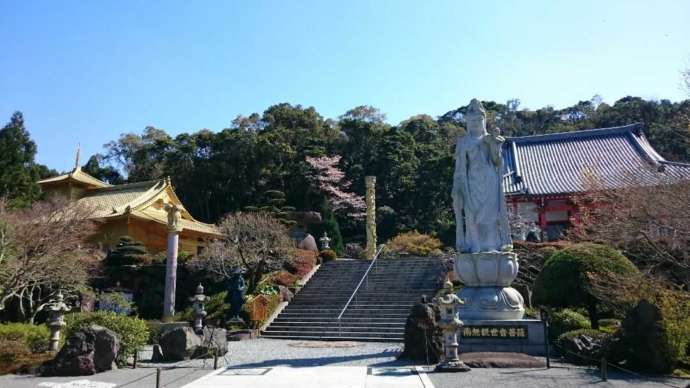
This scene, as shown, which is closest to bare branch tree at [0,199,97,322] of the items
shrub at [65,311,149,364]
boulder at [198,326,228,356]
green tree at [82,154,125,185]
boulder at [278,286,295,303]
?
shrub at [65,311,149,364]

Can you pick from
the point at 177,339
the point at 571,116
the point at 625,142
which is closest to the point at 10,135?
the point at 177,339

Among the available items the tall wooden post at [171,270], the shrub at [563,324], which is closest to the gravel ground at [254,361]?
the shrub at [563,324]

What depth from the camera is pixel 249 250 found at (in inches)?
824

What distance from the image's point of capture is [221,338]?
1116 cm

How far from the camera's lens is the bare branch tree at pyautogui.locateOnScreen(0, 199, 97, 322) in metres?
15.2

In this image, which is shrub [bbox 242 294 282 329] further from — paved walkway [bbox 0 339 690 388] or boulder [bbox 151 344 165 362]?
boulder [bbox 151 344 165 362]

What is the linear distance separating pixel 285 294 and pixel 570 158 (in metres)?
20.7

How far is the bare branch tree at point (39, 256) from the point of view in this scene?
49.9 ft

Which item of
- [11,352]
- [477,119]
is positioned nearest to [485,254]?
[477,119]

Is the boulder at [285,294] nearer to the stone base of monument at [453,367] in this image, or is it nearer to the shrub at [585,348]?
the shrub at [585,348]

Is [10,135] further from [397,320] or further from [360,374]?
[360,374]

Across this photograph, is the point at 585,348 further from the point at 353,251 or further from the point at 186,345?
the point at 353,251

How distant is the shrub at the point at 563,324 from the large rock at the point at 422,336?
9.97ft

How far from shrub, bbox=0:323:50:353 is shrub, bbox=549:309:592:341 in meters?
10.7
